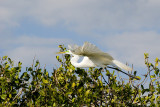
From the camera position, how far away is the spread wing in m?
5.44

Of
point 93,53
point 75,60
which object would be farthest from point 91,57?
point 75,60

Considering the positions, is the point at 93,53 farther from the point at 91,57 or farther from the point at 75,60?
the point at 75,60

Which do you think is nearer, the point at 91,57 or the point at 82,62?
the point at 82,62

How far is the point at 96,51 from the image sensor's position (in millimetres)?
5484

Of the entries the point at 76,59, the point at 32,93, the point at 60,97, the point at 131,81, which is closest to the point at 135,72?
the point at 131,81

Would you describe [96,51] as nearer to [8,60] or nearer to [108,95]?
[108,95]

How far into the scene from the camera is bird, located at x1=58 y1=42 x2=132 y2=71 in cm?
544

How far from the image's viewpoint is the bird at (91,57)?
544 cm

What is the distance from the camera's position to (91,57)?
5.75 m

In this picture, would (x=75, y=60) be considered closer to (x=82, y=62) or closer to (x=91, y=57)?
(x=82, y=62)

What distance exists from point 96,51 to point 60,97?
42.3 inches

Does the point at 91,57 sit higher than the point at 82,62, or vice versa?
the point at 91,57

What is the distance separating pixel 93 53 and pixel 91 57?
0.18 m

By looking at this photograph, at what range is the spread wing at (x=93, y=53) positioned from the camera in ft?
17.9
